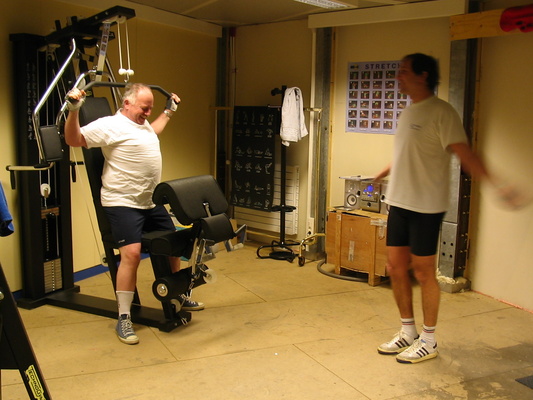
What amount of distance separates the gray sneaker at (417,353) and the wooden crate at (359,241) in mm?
1350

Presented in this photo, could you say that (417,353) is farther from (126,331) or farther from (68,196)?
(68,196)

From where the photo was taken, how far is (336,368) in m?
3.20

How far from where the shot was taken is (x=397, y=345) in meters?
3.38

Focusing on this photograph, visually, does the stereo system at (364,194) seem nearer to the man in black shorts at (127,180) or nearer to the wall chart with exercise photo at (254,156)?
the wall chart with exercise photo at (254,156)

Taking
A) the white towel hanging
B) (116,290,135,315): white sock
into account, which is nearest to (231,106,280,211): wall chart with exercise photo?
the white towel hanging

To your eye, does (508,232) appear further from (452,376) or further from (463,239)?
(452,376)

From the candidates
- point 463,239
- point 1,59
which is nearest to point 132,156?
point 1,59

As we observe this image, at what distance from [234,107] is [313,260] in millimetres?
1669

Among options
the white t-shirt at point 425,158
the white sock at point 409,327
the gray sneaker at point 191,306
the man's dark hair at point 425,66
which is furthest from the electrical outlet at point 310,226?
the man's dark hair at point 425,66

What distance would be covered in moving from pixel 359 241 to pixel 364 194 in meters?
0.41

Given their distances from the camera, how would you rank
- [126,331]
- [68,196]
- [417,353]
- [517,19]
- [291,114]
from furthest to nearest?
[291,114] < [68,196] < [517,19] < [126,331] < [417,353]

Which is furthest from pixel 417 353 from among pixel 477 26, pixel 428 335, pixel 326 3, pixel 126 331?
pixel 326 3

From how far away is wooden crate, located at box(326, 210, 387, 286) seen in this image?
4.64m

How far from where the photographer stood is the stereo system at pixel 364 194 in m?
4.80
